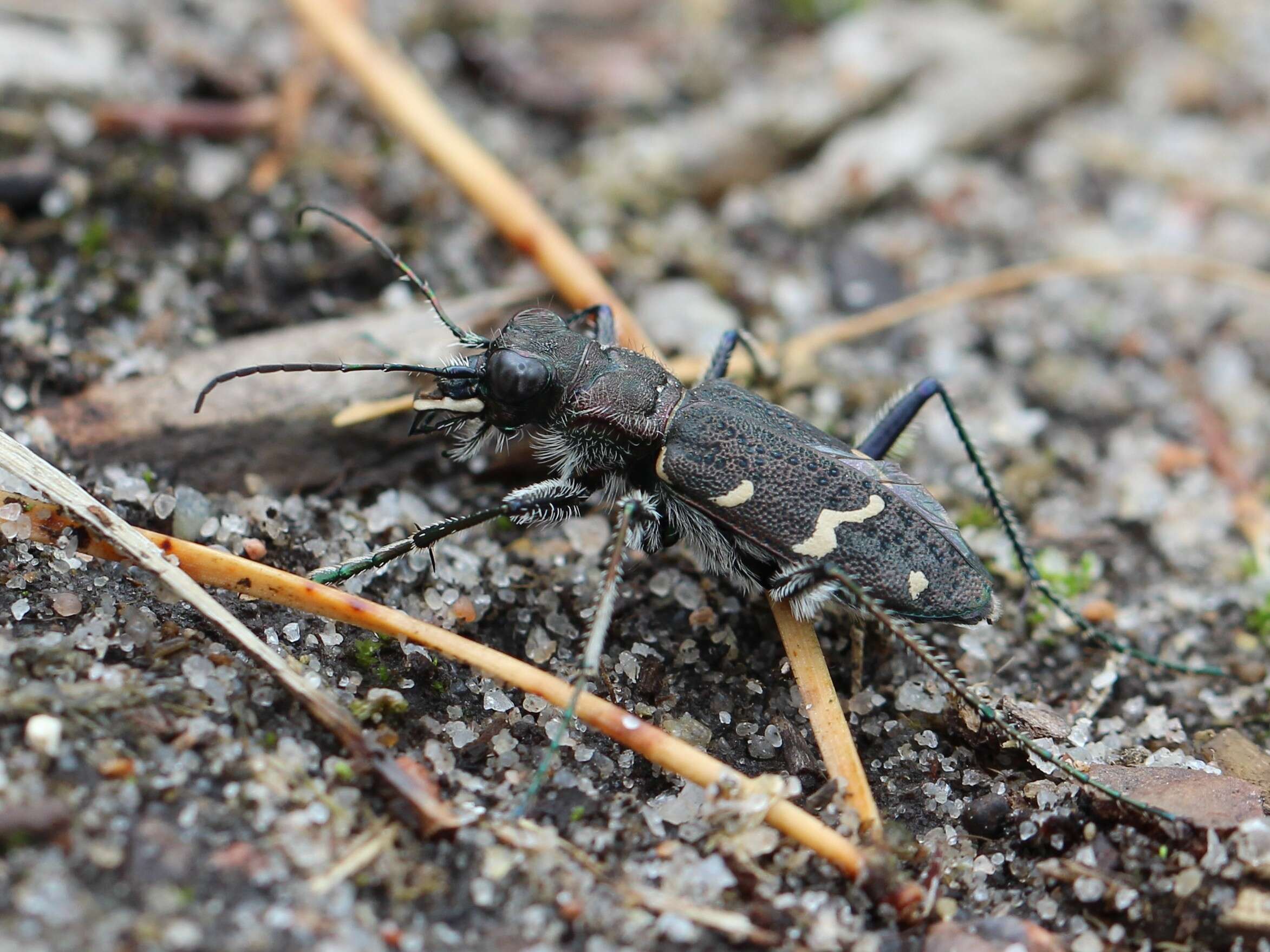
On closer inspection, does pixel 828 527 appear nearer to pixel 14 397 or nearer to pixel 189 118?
pixel 14 397

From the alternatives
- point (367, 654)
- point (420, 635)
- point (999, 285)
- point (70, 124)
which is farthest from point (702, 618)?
point (70, 124)

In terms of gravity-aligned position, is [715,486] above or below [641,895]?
above

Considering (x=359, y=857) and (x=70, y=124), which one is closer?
(x=359, y=857)

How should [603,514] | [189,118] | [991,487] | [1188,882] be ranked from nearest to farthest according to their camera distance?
[1188,882]
[991,487]
[603,514]
[189,118]

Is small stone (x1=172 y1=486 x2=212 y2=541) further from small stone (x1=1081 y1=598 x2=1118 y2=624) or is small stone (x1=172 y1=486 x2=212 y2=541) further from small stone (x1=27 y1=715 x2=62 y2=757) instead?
small stone (x1=1081 y1=598 x2=1118 y2=624)

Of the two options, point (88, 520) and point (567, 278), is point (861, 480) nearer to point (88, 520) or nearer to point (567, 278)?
point (567, 278)

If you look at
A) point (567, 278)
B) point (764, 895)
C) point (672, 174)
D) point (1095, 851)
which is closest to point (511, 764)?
point (764, 895)

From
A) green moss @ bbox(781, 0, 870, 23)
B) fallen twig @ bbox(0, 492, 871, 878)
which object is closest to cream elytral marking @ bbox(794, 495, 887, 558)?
fallen twig @ bbox(0, 492, 871, 878)
